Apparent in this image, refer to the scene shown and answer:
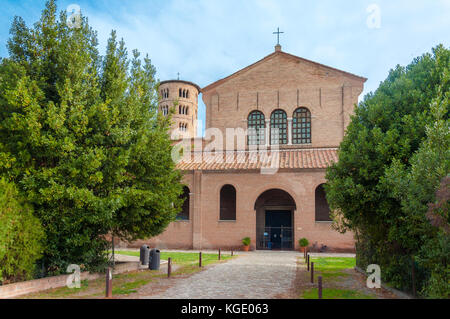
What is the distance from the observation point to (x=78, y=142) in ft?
34.9

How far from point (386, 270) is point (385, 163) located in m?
3.13

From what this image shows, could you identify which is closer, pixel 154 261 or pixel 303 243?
pixel 154 261

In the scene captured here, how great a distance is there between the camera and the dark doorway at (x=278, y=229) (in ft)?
82.4

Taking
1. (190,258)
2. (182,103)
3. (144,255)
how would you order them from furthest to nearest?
(182,103) < (190,258) < (144,255)

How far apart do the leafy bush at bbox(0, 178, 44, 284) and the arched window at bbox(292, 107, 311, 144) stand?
66.8 ft

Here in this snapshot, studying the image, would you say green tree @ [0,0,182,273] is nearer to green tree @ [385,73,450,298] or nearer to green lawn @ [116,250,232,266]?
green lawn @ [116,250,232,266]

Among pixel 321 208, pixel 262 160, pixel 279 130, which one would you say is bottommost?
pixel 321 208

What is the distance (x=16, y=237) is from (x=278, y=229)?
1938cm

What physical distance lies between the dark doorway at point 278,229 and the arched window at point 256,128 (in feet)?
17.9

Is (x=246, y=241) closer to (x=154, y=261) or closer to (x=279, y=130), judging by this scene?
(x=279, y=130)

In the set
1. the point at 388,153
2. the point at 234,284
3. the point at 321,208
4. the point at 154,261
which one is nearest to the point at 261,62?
the point at 321,208

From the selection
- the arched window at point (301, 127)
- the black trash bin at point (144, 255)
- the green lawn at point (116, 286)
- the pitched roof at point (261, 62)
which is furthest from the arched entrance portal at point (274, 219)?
the green lawn at point (116, 286)

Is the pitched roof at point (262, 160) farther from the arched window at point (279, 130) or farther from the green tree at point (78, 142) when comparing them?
the green tree at point (78, 142)
